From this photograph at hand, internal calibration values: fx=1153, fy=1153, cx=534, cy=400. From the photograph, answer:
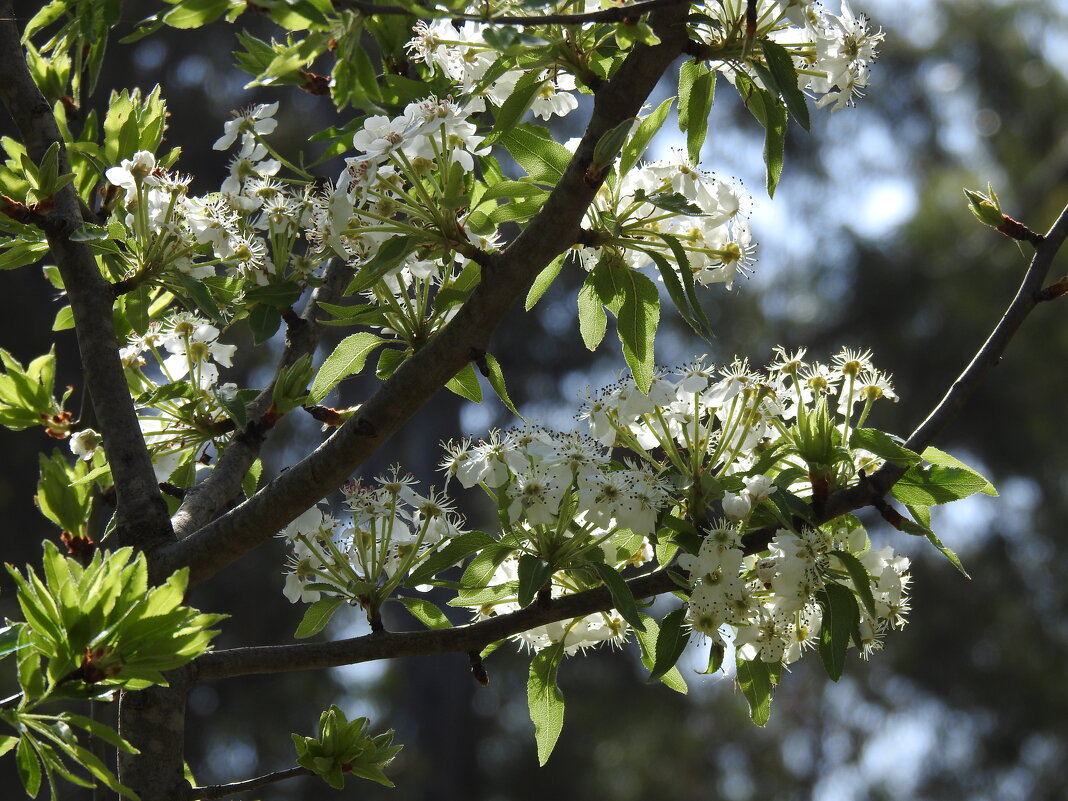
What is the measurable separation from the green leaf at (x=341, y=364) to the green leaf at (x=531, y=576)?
372mm

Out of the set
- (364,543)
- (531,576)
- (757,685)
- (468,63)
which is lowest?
(757,685)

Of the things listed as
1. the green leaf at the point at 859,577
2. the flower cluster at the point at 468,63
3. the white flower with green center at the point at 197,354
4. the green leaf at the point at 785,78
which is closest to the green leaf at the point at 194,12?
the flower cluster at the point at 468,63

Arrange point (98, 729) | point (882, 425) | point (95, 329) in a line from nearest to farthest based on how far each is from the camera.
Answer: point (98, 729) < point (95, 329) < point (882, 425)

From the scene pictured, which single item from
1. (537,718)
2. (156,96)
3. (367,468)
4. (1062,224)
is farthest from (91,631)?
(367,468)

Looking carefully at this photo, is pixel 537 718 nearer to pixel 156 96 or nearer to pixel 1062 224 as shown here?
pixel 1062 224

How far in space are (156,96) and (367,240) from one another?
559 mm

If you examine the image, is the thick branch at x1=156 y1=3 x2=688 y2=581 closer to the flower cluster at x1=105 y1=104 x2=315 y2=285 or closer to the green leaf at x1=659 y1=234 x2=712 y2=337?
the green leaf at x1=659 y1=234 x2=712 y2=337

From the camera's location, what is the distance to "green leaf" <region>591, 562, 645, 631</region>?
1398 mm

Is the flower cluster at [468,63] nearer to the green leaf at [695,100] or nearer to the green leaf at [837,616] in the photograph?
the green leaf at [695,100]

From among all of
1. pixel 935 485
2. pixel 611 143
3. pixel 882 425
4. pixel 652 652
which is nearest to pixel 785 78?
pixel 611 143

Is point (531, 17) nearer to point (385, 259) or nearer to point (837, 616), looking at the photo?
point (385, 259)

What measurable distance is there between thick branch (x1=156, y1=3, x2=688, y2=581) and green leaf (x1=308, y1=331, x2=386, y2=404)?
0.54 feet

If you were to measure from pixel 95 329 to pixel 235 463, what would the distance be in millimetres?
288

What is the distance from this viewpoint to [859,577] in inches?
58.0
